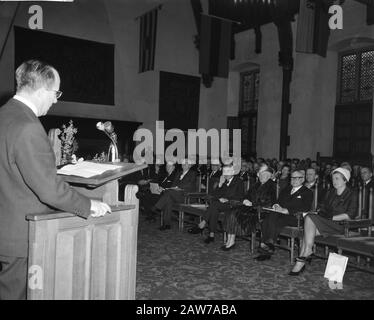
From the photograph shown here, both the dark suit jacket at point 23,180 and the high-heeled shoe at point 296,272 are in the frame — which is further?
the high-heeled shoe at point 296,272

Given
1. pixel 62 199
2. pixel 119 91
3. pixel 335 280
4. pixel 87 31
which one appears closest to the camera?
pixel 62 199

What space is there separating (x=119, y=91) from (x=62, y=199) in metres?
12.6

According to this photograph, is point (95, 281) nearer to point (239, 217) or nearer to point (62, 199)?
point (62, 199)

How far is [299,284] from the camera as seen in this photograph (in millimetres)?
4254

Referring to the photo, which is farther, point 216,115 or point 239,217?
point 216,115

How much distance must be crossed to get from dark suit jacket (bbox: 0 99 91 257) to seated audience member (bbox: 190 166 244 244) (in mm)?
4360

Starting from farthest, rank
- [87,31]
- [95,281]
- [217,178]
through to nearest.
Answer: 1. [87,31]
2. [217,178]
3. [95,281]

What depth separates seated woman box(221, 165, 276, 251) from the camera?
5629 millimetres

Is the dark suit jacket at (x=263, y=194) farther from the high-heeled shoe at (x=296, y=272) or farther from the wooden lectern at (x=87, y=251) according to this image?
the wooden lectern at (x=87, y=251)

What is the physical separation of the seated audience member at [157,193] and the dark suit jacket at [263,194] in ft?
7.12

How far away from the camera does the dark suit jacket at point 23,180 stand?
1.86 meters

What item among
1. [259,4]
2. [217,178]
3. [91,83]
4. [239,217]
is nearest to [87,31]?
[91,83]

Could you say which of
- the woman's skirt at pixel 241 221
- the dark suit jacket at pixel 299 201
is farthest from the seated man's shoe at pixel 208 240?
the dark suit jacket at pixel 299 201

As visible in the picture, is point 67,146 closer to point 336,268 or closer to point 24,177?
point 336,268
